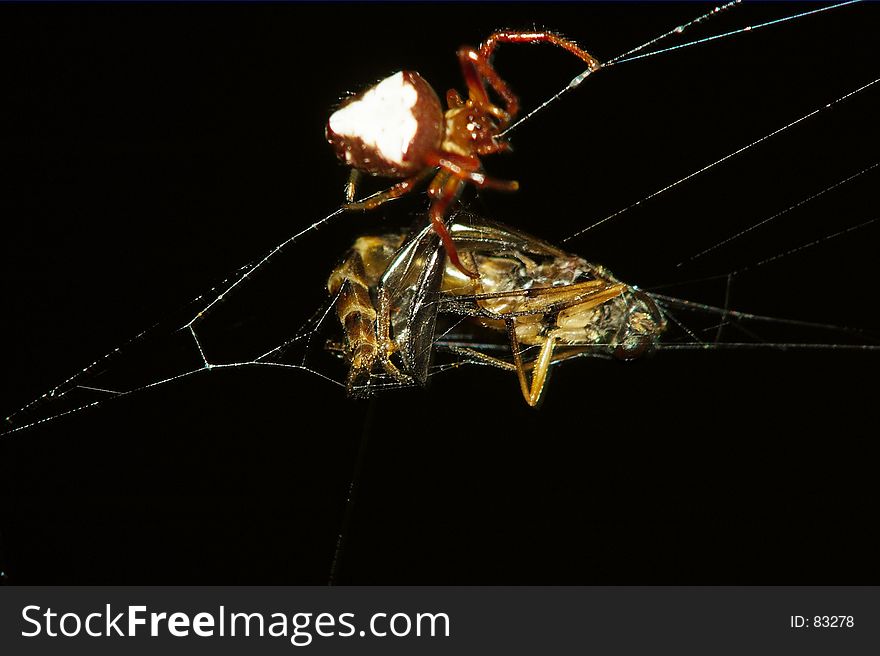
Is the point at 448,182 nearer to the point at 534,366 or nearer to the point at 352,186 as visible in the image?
the point at 352,186

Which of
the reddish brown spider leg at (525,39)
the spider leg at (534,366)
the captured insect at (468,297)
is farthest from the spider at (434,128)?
the spider leg at (534,366)

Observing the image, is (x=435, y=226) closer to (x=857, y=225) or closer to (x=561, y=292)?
(x=561, y=292)

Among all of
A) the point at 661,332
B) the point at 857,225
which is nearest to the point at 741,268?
the point at 857,225

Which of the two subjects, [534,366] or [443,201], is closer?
[443,201]

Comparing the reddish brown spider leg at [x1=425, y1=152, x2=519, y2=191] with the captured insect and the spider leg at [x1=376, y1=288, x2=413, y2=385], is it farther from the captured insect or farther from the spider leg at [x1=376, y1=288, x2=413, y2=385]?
the spider leg at [x1=376, y1=288, x2=413, y2=385]

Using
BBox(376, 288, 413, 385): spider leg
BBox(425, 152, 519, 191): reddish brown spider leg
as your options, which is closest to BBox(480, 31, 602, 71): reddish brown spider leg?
BBox(425, 152, 519, 191): reddish brown spider leg

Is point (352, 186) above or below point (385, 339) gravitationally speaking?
above

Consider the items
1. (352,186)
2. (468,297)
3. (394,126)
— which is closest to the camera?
(394,126)

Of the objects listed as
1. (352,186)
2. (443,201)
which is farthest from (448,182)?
(352,186)
